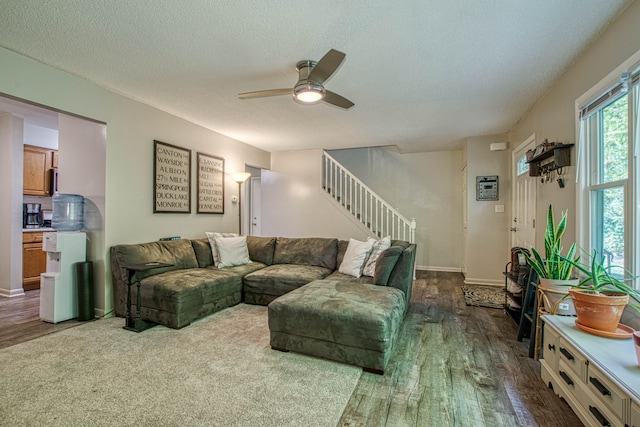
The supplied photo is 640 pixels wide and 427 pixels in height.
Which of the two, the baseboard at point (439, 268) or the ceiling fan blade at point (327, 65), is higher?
the ceiling fan blade at point (327, 65)

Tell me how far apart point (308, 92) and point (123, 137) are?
2.42m

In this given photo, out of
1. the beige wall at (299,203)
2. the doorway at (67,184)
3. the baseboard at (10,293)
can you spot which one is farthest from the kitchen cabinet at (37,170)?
the beige wall at (299,203)

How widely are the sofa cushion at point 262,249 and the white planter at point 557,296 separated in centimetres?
326

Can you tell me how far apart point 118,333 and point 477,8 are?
12.9 feet

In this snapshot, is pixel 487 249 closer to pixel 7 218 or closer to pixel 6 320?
pixel 6 320

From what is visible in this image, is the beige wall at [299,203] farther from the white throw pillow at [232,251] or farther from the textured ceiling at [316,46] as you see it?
the textured ceiling at [316,46]

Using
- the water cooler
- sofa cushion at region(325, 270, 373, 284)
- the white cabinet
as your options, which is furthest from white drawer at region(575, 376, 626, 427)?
the water cooler

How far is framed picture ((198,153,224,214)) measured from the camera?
4473 mm

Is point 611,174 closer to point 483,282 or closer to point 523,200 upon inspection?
point 523,200

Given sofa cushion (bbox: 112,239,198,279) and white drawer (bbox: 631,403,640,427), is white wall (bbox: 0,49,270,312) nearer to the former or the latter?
sofa cushion (bbox: 112,239,198,279)

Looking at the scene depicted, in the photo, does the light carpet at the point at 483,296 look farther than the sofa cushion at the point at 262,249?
No

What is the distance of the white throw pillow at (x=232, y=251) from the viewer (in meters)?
3.97

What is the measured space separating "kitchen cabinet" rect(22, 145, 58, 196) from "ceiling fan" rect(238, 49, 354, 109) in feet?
14.1

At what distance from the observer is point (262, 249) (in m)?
4.39
